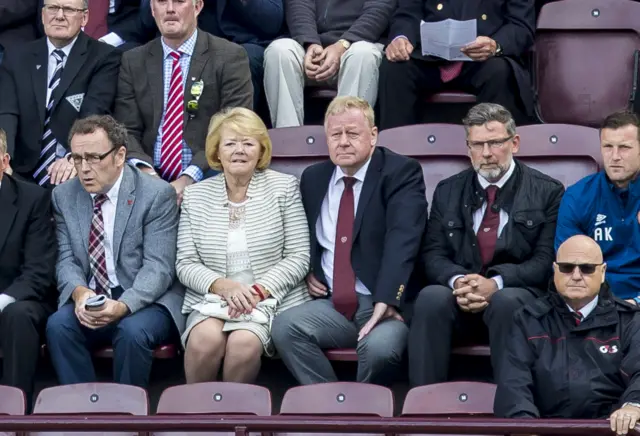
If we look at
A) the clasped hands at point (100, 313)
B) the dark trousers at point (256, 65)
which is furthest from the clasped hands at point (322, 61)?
the clasped hands at point (100, 313)

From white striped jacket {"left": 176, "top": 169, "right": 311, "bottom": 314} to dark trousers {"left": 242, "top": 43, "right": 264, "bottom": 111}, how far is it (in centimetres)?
114

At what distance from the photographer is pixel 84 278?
608 centimetres

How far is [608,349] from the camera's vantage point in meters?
5.19

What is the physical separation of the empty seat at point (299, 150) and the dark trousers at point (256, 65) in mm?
653

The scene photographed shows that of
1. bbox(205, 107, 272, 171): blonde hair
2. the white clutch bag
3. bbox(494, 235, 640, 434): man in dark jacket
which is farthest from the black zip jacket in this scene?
bbox(205, 107, 272, 171): blonde hair

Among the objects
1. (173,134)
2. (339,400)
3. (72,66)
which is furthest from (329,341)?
(72,66)

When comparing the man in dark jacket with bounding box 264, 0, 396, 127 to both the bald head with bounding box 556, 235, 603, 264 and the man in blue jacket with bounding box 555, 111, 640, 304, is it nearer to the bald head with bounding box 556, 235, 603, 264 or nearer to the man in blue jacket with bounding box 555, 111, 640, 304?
the man in blue jacket with bounding box 555, 111, 640, 304

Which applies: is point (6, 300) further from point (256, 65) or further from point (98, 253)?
point (256, 65)

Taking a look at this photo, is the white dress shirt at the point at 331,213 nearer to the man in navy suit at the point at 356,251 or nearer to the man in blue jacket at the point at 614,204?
the man in navy suit at the point at 356,251

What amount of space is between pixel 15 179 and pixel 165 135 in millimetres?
821

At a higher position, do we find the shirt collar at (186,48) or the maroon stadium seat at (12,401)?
the shirt collar at (186,48)

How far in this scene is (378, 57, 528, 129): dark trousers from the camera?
6828mm

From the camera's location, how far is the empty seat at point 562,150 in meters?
6.34

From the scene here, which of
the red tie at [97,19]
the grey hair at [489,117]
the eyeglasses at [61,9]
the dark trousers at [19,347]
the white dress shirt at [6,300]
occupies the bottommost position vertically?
the dark trousers at [19,347]
